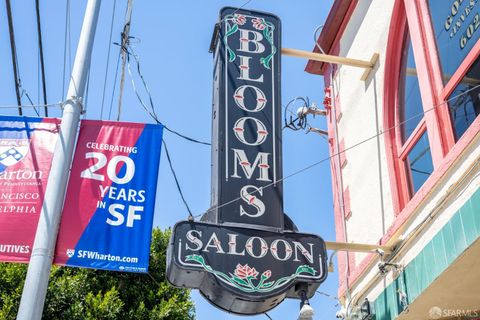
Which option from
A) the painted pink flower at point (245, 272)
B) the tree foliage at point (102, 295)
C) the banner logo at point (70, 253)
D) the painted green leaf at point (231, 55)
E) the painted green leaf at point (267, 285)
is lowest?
the banner logo at point (70, 253)

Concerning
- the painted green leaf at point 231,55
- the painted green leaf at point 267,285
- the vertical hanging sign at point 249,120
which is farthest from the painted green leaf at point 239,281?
the painted green leaf at point 231,55

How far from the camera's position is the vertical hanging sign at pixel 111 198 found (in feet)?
18.4

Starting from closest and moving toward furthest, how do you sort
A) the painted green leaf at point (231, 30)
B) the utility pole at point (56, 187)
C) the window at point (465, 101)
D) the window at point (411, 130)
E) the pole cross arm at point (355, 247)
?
the utility pole at point (56, 187), the window at point (465, 101), the pole cross arm at point (355, 247), the window at point (411, 130), the painted green leaf at point (231, 30)

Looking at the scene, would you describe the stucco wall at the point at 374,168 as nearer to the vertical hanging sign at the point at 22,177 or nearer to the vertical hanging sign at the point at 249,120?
the vertical hanging sign at the point at 249,120

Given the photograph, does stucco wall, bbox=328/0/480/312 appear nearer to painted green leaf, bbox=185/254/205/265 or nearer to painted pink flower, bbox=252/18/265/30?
painted pink flower, bbox=252/18/265/30

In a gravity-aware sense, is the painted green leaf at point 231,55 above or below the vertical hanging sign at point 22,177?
above

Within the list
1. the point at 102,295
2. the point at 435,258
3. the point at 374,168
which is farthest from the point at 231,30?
the point at 102,295

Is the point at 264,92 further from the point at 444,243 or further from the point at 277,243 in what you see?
the point at 444,243

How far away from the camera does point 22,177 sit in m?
5.92

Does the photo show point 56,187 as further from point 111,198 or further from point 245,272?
point 245,272

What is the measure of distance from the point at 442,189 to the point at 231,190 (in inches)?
92.8

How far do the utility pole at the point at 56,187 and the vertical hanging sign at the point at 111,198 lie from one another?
0.65ft

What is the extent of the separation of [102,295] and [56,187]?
779 centimetres

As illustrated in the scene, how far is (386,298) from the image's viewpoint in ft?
24.0
